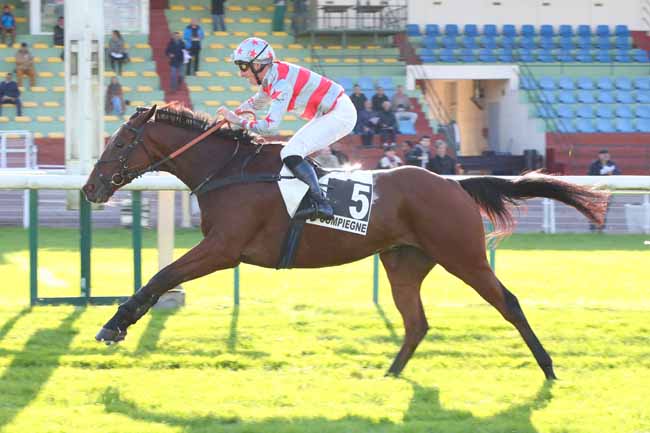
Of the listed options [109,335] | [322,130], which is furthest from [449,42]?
[109,335]

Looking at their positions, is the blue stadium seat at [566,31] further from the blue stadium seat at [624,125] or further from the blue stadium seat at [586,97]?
the blue stadium seat at [624,125]

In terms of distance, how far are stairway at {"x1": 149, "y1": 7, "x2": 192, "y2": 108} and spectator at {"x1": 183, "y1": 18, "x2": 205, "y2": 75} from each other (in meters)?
0.52

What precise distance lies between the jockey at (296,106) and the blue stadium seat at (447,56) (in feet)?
55.4

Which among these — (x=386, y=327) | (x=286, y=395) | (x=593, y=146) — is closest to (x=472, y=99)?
(x=593, y=146)

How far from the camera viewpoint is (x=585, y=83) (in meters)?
22.7

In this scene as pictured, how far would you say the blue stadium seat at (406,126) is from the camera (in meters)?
20.0

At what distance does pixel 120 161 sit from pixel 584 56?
19.3m

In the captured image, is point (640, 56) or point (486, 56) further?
point (640, 56)

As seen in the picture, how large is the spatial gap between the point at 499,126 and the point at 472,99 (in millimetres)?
1614

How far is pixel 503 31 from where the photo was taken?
24.4m

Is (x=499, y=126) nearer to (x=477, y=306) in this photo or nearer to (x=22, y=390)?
(x=477, y=306)

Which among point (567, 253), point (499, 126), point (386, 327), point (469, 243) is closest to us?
point (469, 243)

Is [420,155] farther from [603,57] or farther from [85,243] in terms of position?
[85,243]

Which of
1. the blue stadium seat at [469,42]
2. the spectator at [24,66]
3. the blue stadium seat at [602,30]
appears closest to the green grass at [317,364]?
the spectator at [24,66]
